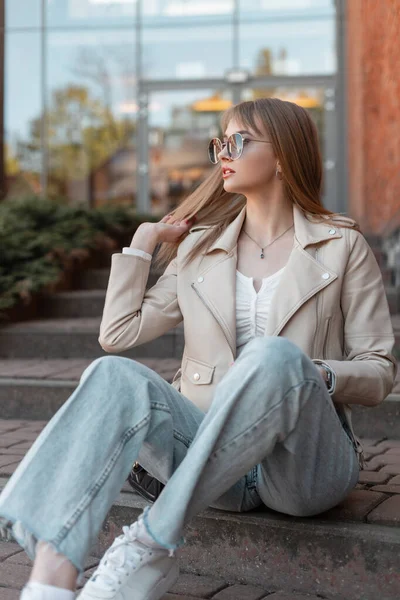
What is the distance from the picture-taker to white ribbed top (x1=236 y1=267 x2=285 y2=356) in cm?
262

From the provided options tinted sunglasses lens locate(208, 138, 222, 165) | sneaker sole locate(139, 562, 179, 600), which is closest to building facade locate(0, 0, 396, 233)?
tinted sunglasses lens locate(208, 138, 222, 165)

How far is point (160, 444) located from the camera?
7.52 ft

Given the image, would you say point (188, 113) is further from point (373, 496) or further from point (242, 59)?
point (373, 496)

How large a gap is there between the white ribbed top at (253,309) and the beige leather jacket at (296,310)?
6 cm

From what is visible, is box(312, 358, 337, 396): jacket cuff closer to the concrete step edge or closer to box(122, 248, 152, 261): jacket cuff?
the concrete step edge

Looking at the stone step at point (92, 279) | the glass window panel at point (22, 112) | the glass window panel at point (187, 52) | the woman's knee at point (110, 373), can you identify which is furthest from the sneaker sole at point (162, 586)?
the glass window panel at point (22, 112)

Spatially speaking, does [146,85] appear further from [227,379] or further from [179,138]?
[227,379]

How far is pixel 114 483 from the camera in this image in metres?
2.09

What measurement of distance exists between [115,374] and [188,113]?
36.4ft

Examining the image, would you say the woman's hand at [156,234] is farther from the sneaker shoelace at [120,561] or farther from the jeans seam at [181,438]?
the sneaker shoelace at [120,561]

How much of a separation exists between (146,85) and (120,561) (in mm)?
11595

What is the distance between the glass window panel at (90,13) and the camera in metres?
13.1

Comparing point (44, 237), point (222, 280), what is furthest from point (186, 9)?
point (222, 280)

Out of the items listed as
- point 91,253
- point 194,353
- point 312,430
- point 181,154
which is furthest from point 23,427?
point 181,154
